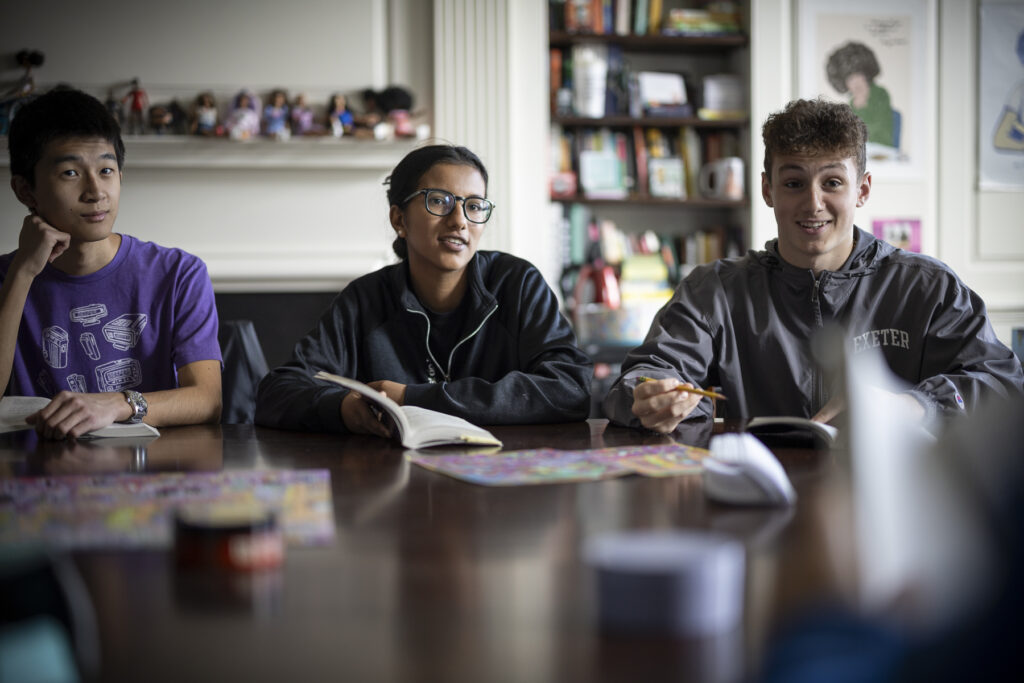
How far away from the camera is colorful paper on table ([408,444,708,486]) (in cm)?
102

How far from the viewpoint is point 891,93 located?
4.27 meters

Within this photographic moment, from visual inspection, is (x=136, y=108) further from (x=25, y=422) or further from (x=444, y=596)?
(x=444, y=596)

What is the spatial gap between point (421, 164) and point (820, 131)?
790 mm

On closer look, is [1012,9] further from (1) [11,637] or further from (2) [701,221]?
(1) [11,637]

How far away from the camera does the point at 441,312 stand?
6.08 feet

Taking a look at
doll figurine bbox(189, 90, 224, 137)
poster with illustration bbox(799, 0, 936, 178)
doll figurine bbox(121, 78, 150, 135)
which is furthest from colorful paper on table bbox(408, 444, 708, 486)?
poster with illustration bbox(799, 0, 936, 178)

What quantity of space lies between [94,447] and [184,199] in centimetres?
266

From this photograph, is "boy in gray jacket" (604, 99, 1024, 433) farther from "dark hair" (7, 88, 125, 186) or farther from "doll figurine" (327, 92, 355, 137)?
"doll figurine" (327, 92, 355, 137)

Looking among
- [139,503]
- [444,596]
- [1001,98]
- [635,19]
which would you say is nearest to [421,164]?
[139,503]

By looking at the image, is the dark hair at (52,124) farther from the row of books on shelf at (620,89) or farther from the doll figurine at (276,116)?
the row of books on shelf at (620,89)

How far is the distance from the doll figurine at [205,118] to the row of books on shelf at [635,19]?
154cm

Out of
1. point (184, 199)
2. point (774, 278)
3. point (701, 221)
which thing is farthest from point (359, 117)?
point (774, 278)

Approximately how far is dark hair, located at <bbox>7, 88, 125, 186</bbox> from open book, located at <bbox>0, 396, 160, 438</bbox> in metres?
0.54

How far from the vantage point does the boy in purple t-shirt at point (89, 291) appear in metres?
1.75
